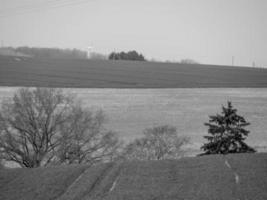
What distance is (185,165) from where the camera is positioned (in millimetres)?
9500

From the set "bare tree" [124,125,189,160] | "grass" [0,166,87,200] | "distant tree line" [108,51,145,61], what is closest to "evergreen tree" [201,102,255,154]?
"bare tree" [124,125,189,160]

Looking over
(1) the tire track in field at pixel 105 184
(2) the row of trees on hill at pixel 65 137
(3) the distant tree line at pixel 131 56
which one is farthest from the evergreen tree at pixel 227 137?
(3) the distant tree line at pixel 131 56

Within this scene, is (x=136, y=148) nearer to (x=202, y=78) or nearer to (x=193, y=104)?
(x=193, y=104)

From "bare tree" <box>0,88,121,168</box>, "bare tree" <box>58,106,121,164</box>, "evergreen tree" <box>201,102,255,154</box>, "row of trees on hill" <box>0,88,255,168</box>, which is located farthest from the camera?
"bare tree" <box>0,88,121,168</box>

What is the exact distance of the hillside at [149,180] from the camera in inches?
296

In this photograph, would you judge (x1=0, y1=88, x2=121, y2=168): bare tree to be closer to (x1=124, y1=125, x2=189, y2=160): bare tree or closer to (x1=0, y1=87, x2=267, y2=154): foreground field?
(x1=124, y1=125, x2=189, y2=160): bare tree

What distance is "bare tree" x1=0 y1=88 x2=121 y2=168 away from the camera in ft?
55.9

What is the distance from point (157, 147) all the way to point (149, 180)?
8.62 m

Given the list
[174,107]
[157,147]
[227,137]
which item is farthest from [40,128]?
[174,107]

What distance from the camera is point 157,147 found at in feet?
56.0

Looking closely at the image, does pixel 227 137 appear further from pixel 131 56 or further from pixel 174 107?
pixel 131 56

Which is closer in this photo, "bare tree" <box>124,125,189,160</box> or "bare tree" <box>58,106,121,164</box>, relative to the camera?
"bare tree" <box>124,125,189,160</box>

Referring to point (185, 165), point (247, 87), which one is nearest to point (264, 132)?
point (185, 165)

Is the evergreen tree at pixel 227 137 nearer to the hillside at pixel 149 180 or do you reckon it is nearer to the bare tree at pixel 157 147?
the bare tree at pixel 157 147
